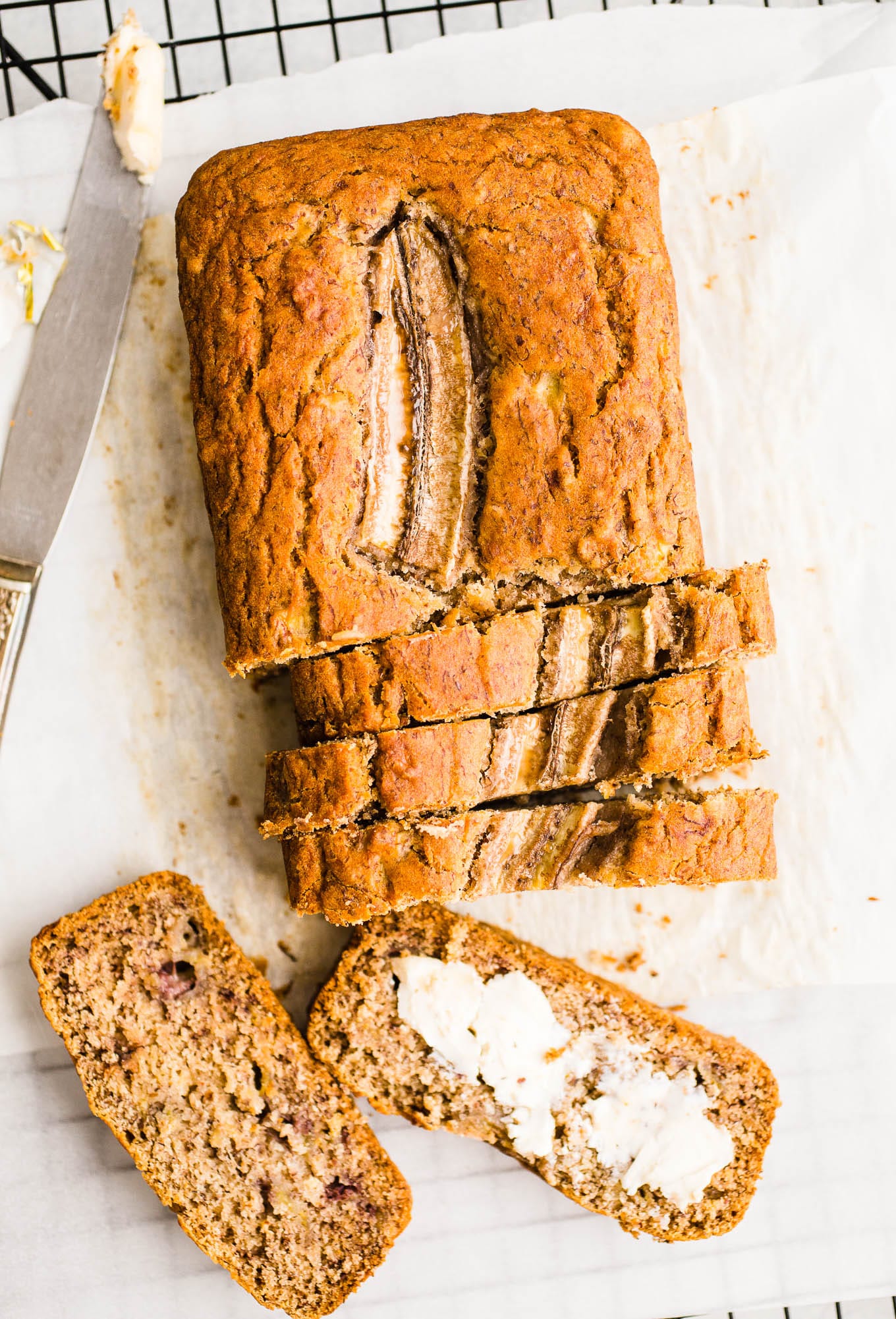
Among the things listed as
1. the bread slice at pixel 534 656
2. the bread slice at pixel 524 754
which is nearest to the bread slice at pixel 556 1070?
the bread slice at pixel 524 754

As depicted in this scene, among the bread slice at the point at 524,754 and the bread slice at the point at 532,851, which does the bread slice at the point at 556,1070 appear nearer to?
the bread slice at the point at 532,851

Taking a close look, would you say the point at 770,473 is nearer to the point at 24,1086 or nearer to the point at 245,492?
the point at 245,492

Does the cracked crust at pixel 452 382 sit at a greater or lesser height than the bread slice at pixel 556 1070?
greater

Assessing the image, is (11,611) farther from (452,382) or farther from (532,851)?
(532,851)

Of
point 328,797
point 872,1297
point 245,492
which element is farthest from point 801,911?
point 245,492

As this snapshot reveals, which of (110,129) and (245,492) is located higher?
(110,129)

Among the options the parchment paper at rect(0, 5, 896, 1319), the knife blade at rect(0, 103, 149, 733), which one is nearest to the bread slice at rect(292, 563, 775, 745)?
the parchment paper at rect(0, 5, 896, 1319)
